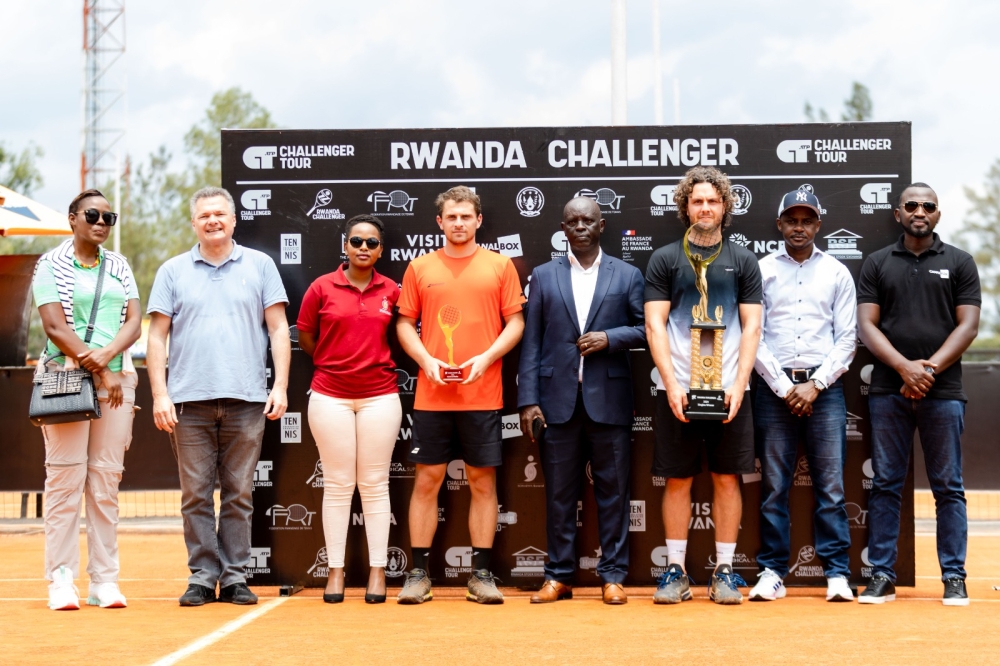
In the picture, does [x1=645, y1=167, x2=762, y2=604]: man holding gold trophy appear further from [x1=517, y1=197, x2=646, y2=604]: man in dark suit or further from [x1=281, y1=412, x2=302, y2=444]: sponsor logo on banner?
[x1=281, y1=412, x2=302, y2=444]: sponsor logo on banner

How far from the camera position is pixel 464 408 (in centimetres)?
650

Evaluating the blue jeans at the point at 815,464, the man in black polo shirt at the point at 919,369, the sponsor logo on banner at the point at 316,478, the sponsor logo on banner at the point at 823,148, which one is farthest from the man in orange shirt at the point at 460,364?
the man in black polo shirt at the point at 919,369

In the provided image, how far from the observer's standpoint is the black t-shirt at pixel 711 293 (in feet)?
21.1

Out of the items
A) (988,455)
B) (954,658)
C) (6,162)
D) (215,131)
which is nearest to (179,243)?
(215,131)

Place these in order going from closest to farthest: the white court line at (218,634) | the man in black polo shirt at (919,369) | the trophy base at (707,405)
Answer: the white court line at (218,634) → the trophy base at (707,405) → the man in black polo shirt at (919,369)

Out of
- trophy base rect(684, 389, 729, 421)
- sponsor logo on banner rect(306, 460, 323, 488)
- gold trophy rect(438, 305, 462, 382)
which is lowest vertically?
sponsor logo on banner rect(306, 460, 323, 488)

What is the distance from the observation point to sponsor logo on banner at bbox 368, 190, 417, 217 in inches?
283

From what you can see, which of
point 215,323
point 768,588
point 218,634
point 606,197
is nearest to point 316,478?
point 215,323

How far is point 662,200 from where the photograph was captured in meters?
7.10

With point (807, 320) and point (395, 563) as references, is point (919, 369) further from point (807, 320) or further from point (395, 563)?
point (395, 563)

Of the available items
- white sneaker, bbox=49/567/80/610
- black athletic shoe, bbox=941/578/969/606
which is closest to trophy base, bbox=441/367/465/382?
white sneaker, bbox=49/567/80/610

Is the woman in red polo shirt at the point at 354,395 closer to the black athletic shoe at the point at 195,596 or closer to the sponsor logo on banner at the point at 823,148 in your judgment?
the black athletic shoe at the point at 195,596

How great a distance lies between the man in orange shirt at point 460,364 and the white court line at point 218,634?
83cm

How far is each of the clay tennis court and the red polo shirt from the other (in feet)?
4.45
